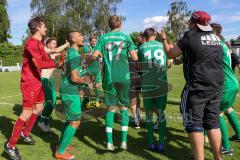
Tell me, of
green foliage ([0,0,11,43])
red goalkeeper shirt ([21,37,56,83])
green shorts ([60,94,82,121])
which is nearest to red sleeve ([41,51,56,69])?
red goalkeeper shirt ([21,37,56,83])

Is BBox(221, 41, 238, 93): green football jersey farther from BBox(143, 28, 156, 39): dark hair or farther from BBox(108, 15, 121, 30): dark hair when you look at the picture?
BBox(108, 15, 121, 30): dark hair

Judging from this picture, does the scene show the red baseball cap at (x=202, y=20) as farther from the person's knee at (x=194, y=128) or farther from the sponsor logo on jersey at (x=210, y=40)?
the person's knee at (x=194, y=128)

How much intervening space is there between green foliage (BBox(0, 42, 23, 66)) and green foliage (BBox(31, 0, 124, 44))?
15.2 metres

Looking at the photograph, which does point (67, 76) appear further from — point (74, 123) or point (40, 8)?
point (40, 8)

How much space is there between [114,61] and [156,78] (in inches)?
38.7

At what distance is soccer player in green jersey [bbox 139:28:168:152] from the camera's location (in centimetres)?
601

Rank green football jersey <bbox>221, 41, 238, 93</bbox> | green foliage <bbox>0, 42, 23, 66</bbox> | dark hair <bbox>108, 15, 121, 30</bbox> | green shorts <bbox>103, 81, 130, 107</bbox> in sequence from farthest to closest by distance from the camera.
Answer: green foliage <bbox>0, 42, 23, 66</bbox> → green shorts <bbox>103, 81, 130, 107</bbox> → dark hair <bbox>108, 15, 121, 30</bbox> → green football jersey <bbox>221, 41, 238, 93</bbox>

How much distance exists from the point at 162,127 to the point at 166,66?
1067 millimetres

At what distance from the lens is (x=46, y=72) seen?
25.2 feet

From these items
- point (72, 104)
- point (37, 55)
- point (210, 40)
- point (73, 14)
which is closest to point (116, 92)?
point (72, 104)

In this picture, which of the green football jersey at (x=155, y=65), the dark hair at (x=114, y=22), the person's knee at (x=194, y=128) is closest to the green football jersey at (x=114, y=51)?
the dark hair at (x=114, y=22)

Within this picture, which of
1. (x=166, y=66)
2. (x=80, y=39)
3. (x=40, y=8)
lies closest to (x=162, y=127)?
(x=166, y=66)

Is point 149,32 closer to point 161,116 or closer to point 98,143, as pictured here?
point 161,116

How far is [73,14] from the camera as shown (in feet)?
201
